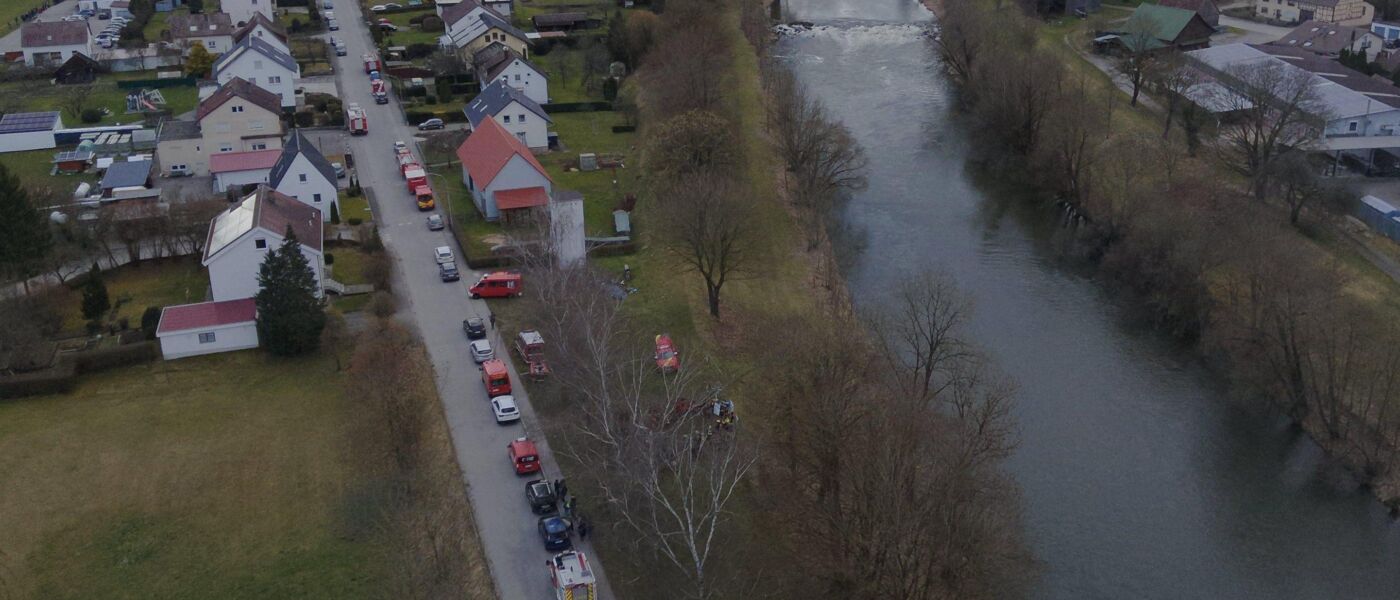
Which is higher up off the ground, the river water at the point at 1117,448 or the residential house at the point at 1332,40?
the residential house at the point at 1332,40

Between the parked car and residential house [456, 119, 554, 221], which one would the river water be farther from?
the parked car

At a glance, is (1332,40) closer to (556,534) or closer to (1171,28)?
(1171,28)

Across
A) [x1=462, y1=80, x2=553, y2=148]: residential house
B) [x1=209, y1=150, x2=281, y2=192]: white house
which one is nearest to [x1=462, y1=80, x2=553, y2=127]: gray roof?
[x1=462, y1=80, x2=553, y2=148]: residential house

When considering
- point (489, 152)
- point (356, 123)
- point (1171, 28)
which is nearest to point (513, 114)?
point (489, 152)

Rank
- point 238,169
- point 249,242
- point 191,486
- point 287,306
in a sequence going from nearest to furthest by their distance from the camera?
point 191,486 → point 287,306 → point 249,242 → point 238,169

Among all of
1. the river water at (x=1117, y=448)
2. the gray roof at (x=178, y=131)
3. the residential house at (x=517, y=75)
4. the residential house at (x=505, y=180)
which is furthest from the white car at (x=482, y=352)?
the residential house at (x=517, y=75)

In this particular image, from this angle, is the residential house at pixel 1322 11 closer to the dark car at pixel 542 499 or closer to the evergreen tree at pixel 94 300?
the dark car at pixel 542 499
